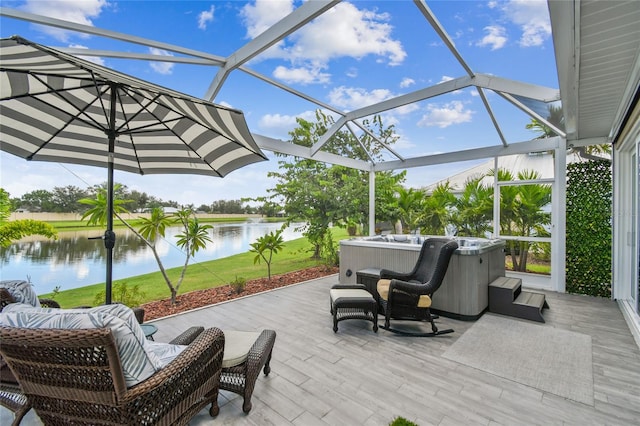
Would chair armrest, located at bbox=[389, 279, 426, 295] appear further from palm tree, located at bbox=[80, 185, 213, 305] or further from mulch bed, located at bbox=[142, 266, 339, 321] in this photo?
palm tree, located at bbox=[80, 185, 213, 305]

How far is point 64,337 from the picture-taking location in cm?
125

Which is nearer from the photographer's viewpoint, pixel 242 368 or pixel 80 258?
pixel 242 368

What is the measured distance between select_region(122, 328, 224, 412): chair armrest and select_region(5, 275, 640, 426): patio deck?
557mm

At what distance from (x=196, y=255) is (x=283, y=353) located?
2.98 meters

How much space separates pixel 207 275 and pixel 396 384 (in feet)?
14.8

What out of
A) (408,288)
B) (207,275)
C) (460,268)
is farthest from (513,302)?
(207,275)

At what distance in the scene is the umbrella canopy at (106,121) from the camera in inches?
75.7

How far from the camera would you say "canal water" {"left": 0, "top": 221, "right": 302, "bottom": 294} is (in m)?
3.62

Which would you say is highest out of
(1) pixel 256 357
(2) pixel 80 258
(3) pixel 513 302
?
(2) pixel 80 258

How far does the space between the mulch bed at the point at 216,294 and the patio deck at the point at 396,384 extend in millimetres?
470

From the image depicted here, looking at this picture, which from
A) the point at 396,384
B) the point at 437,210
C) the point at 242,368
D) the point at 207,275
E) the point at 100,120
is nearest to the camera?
the point at 242,368

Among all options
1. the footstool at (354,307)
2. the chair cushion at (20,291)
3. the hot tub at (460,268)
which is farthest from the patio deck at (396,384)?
the chair cushion at (20,291)

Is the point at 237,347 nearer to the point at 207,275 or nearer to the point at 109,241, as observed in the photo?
the point at 109,241

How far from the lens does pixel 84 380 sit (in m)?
1.39
